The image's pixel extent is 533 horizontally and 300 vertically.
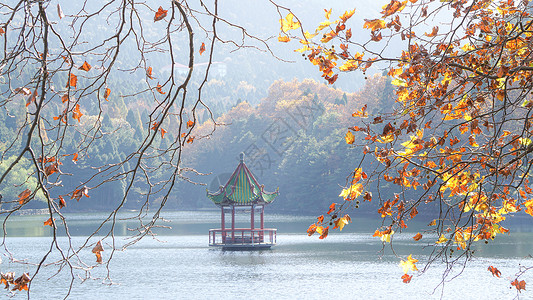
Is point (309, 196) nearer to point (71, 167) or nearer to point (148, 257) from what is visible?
point (71, 167)

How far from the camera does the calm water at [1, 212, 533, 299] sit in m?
15.8

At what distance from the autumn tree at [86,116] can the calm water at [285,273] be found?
1.10m

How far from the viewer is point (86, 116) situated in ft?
230

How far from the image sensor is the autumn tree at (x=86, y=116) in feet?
6.97

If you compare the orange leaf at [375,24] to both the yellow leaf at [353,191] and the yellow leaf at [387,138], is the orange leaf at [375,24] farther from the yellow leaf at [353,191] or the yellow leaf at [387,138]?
the yellow leaf at [353,191]

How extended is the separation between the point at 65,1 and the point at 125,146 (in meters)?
104

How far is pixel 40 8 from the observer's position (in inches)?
79.0

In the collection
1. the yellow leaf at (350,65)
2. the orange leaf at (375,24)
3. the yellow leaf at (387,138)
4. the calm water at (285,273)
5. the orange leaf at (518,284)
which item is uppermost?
the orange leaf at (375,24)

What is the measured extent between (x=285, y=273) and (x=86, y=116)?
→ 179 ft

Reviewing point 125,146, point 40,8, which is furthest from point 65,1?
point 40,8

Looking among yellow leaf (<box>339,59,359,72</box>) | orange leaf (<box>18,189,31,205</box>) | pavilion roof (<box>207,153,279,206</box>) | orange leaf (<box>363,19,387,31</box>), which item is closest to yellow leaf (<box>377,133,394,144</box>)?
yellow leaf (<box>339,59,359,72</box>)

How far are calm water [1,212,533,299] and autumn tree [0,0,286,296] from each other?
1102 mm

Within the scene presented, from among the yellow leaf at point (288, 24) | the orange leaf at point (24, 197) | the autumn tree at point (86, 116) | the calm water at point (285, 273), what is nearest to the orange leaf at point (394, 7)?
the yellow leaf at point (288, 24)

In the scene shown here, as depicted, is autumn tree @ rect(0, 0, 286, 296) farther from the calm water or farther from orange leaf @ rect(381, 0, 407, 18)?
the calm water
